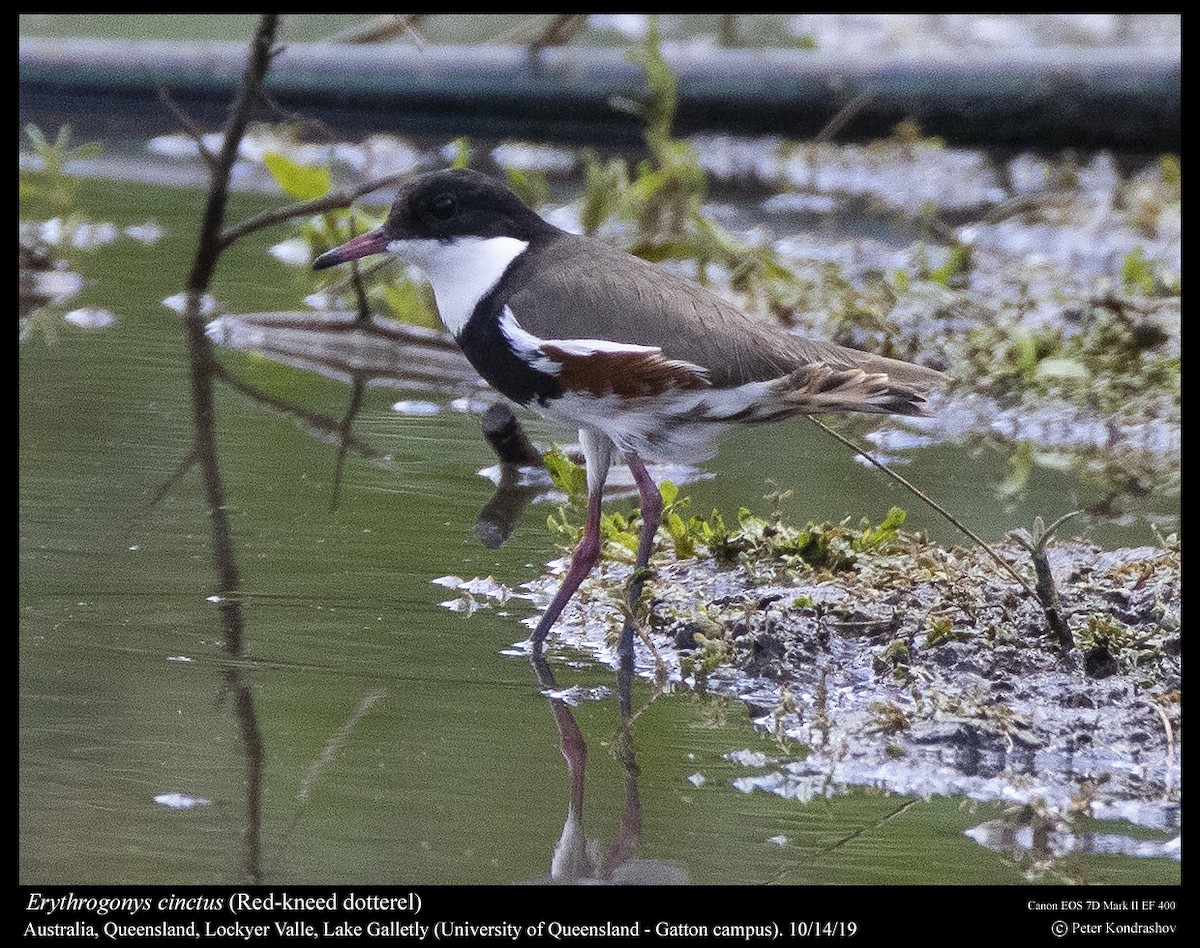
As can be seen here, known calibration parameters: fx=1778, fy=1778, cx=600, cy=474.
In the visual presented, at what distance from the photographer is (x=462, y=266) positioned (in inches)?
170

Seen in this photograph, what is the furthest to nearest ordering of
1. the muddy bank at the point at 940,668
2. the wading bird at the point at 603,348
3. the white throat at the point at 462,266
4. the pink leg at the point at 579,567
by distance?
the white throat at the point at 462,266 → the pink leg at the point at 579,567 → the wading bird at the point at 603,348 → the muddy bank at the point at 940,668

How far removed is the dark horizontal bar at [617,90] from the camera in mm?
9367

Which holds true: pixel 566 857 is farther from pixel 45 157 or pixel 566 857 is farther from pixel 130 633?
pixel 45 157

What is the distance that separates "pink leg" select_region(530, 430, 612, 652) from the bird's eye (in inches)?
24.6

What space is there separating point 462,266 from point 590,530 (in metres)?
0.71

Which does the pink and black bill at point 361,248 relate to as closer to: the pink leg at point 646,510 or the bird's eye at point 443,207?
the bird's eye at point 443,207

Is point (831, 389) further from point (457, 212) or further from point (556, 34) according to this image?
point (556, 34)

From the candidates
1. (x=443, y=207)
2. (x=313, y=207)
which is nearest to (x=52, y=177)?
(x=313, y=207)

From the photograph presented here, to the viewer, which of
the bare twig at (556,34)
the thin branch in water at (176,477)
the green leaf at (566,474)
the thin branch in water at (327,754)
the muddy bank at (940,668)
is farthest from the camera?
the bare twig at (556,34)

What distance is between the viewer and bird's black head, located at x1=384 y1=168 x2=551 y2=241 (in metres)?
4.35

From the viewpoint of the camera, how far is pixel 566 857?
3.10 metres

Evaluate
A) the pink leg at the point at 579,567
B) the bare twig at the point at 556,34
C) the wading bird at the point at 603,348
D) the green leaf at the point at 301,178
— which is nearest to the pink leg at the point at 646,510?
the wading bird at the point at 603,348

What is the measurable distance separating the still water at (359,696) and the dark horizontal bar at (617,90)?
4067 mm
